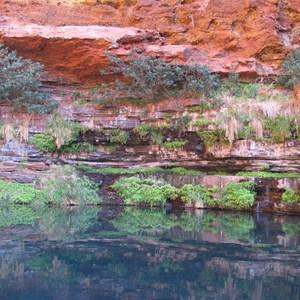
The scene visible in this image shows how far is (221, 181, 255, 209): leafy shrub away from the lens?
11828 mm

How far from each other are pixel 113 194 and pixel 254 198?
5067 millimetres

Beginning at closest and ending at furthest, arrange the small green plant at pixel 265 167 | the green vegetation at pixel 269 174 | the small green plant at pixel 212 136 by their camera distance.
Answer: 1. the green vegetation at pixel 269 174
2. the small green plant at pixel 265 167
3. the small green plant at pixel 212 136

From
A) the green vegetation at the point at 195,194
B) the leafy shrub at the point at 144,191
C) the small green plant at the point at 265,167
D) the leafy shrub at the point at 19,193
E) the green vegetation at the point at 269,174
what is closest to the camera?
the green vegetation at the point at 269,174

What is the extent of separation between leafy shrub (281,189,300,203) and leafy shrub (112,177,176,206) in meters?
3.67

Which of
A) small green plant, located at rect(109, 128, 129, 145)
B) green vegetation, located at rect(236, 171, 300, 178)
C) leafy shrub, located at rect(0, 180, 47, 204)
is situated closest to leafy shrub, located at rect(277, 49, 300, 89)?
green vegetation, located at rect(236, 171, 300, 178)

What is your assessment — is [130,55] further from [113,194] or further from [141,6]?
[113,194]

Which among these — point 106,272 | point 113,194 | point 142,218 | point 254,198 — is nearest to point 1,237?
point 106,272

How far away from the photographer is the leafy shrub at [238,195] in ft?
38.8

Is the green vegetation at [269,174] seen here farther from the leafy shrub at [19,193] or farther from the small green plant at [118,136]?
the leafy shrub at [19,193]

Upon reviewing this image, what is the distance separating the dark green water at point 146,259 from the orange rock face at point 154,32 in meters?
9.26

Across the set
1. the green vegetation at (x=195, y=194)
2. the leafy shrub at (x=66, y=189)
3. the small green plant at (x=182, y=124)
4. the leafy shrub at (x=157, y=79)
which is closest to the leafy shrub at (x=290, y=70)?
the leafy shrub at (x=157, y=79)

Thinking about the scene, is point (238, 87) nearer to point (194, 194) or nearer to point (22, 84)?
point (194, 194)

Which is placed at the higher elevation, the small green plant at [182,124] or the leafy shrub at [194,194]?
the small green plant at [182,124]

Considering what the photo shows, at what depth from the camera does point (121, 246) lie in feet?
20.3
